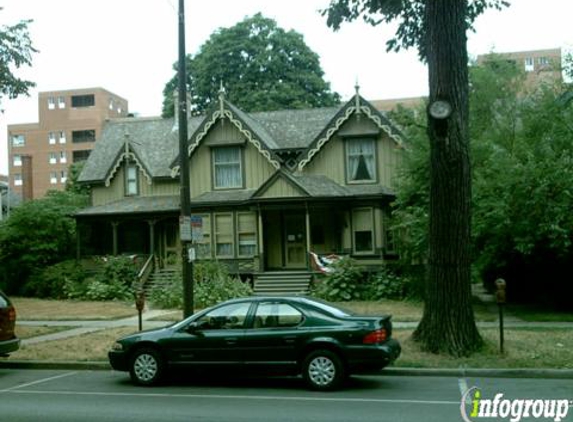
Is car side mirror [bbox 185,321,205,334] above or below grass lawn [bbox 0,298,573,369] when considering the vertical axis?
above

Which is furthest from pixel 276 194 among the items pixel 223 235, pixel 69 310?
pixel 69 310

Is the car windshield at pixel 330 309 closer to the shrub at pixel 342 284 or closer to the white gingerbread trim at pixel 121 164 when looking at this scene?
the shrub at pixel 342 284

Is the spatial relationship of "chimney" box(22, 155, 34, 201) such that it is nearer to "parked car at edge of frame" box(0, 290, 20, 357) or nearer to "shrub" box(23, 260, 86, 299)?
"shrub" box(23, 260, 86, 299)

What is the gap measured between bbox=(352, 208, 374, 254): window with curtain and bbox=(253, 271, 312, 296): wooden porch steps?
9.33ft

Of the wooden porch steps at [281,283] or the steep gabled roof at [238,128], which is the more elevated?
the steep gabled roof at [238,128]

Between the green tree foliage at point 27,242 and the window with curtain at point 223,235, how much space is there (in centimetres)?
742

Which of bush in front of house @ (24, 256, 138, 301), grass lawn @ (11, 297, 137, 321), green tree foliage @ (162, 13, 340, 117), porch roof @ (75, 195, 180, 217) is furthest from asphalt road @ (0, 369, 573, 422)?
green tree foliage @ (162, 13, 340, 117)

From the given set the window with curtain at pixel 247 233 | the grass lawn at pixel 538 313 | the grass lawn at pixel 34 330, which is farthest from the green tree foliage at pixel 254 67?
the grass lawn at pixel 34 330

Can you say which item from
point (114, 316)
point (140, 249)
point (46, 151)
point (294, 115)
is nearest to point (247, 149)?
point (294, 115)

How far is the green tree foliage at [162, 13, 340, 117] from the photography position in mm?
51188

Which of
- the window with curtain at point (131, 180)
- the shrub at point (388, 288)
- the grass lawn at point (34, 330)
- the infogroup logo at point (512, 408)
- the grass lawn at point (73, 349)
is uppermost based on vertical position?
the window with curtain at point (131, 180)

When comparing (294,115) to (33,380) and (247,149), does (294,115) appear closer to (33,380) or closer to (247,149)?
(247,149)

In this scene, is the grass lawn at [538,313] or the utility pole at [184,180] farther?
the grass lawn at [538,313]

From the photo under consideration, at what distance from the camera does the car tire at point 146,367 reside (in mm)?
11094
